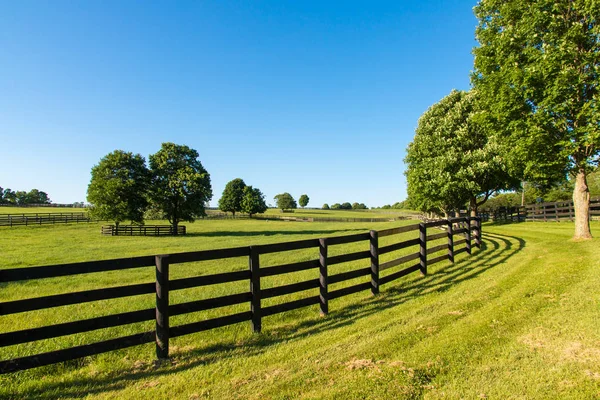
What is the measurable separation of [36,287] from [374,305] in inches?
446

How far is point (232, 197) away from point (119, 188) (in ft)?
212

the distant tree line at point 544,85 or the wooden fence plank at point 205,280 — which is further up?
the distant tree line at point 544,85

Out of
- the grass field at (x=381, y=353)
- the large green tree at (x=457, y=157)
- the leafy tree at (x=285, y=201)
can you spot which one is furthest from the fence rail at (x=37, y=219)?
the leafy tree at (x=285, y=201)

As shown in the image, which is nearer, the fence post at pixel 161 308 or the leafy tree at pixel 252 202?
the fence post at pixel 161 308

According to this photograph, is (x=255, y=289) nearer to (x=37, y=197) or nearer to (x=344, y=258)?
(x=344, y=258)

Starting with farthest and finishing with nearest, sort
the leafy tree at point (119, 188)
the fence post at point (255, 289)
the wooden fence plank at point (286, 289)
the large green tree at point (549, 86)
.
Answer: the leafy tree at point (119, 188) < the large green tree at point (549, 86) < the wooden fence plank at point (286, 289) < the fence post at point (255, 289)

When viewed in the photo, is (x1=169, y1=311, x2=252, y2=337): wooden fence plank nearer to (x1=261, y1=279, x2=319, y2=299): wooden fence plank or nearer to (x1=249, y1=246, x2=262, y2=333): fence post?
(x1=249, y1=246, x2=262, y2=333): fence post

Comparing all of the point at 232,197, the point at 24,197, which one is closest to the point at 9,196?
the point at 24,197

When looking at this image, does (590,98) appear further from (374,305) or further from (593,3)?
(374,305)

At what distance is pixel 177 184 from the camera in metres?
41.4

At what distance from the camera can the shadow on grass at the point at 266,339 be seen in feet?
14.6

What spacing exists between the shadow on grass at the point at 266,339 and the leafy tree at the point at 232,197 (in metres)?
96.8

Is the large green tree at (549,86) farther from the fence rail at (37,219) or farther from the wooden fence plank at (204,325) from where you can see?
the fence rail at (37,219)

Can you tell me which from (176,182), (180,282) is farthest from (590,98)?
(176,182)
